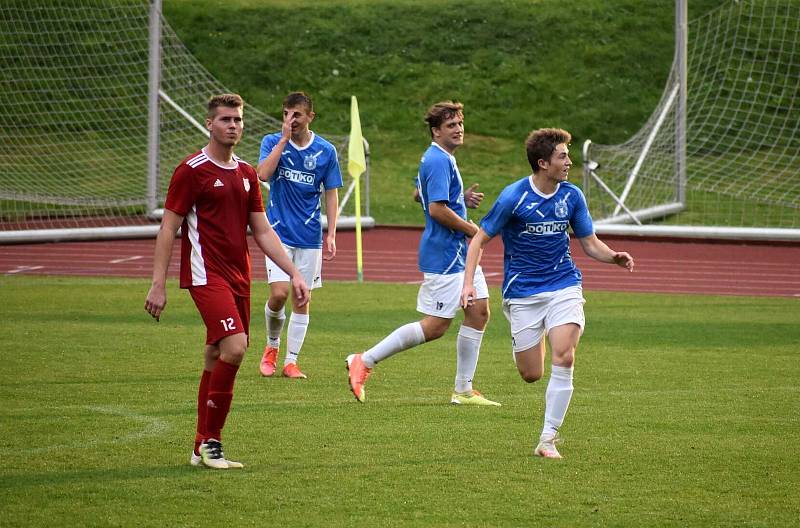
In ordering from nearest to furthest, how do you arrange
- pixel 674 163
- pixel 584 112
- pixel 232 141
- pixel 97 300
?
pixel 232 141
pixel 97 300
pixel 674 163
pixel 584 112

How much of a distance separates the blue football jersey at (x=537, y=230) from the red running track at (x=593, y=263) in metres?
9.17

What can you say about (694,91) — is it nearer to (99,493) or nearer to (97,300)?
(97,300)

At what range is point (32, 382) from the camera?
8984 millimetres

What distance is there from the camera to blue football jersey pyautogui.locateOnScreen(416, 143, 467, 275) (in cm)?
840

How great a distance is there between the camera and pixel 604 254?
7332 millimetres

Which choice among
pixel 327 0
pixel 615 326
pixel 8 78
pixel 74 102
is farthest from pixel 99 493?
pixel 327 0

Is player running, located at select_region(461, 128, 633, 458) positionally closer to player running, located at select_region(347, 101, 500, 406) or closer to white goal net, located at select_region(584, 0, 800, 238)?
player running, located at select_region(347, 101, 500, 406)

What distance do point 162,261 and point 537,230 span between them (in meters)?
2.21

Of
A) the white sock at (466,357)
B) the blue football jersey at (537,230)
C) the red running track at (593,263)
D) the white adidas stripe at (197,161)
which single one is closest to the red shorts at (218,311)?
the white adidas stripe at (197,161)

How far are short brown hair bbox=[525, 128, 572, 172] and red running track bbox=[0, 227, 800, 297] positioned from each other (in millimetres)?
9354

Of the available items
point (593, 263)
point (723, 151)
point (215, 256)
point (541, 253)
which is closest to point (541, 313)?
point (541, 253)

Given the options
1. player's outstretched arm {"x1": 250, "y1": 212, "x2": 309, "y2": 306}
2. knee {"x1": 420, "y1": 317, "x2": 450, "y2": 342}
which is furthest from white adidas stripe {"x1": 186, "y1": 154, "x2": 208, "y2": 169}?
knee {"x1": 420, "y1": 317, "x2": 450, "y2": 342}

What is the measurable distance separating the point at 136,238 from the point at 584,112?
45.7 feet

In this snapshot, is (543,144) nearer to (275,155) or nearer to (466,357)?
(466,357)
